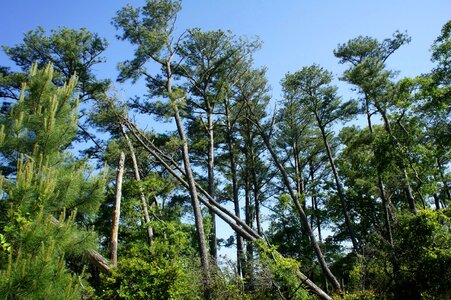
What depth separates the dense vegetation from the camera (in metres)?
6.75

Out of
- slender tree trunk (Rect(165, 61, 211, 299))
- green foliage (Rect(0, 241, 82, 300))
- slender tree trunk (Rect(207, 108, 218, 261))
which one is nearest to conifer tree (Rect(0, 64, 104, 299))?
green foliage (Rect(0, 241, 82, 300))

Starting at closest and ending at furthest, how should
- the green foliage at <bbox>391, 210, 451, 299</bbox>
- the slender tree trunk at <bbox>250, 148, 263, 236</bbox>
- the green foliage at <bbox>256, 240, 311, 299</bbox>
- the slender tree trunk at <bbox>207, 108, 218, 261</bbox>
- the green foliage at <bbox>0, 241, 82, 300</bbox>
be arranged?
the green foliage at <bbox>0, 241, 82, 300</bbox>, the green foliage at <bbox>391, 210, 451, 299</bbox>, the green foliage at <bbox>256, 240, 311, 299</bbox>, the slender tree trunk at <bbox>207, 108, 218, 261</bbox>, the slender tree trunk at <bbox>250, 148, 263, 236</bbox>

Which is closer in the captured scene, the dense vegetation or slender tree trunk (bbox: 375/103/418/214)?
the dense vegetation

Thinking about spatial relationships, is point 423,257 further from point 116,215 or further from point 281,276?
point 116,215

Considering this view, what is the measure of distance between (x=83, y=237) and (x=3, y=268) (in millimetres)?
1701

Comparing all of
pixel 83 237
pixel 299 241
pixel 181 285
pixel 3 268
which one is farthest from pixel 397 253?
pixel 299 241

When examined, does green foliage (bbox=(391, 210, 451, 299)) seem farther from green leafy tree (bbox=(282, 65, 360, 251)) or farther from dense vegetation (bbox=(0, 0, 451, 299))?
green leafy tree (bbox=(282, 65, 360, 251))

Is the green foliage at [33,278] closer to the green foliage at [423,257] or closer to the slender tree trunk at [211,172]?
the green foliage at [423,257]

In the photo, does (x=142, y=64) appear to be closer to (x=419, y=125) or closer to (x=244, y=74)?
(x=244, y=74)

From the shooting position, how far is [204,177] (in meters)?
25.8

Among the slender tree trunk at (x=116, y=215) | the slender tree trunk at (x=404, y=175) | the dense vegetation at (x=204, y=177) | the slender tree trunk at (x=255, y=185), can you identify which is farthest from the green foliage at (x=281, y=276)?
the slender tree trunk at (x=255, y=185)

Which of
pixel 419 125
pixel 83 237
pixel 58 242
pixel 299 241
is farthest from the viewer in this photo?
pixel 299 241

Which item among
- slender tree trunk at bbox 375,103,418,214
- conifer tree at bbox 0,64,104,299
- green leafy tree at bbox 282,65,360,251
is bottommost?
conifer tree at bbox 0,64,104,299

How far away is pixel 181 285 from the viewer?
35.4ft
